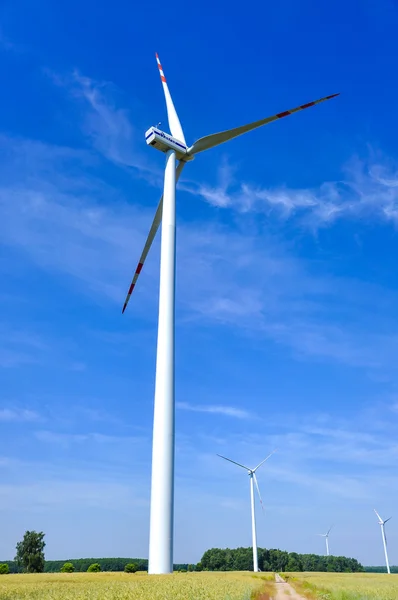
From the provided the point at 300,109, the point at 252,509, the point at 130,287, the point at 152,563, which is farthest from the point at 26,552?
the point at 300,109

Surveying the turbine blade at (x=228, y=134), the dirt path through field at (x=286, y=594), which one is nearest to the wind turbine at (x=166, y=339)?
the turbine blade at (x=228, y=134)

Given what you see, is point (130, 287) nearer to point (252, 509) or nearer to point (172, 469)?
point (172, 469)

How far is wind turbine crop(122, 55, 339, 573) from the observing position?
99.6 ft

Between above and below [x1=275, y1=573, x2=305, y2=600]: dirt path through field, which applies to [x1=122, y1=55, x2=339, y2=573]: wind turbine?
above

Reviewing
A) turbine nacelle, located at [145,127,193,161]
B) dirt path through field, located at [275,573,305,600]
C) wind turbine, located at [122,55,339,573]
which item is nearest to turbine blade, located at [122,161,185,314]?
wind turbine, located at [122,55,339,573]

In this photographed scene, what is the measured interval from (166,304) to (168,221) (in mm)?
7599

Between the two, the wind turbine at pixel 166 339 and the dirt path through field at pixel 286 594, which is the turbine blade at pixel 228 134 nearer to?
the wind turbine at pixel 166 339

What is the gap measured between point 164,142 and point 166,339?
2039 centimetres

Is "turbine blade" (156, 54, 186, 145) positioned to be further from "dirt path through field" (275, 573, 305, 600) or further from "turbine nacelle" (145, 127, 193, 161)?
"dirt path through field" (275, 573, 305, 600)

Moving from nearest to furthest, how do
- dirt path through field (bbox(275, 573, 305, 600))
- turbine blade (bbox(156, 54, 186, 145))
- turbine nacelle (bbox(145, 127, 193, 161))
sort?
dirt path through field (bbox(275, 573, 305, 600)) → turbine nacelle (bbox(145, 127, 193, 161)) → turbine blade (bbox(156, 54, 186, 145))

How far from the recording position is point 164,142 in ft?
151

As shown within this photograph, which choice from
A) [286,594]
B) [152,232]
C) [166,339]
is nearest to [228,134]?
[152,232]

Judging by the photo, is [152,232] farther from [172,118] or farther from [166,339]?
[166,339]

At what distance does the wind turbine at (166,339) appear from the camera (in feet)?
99.6
